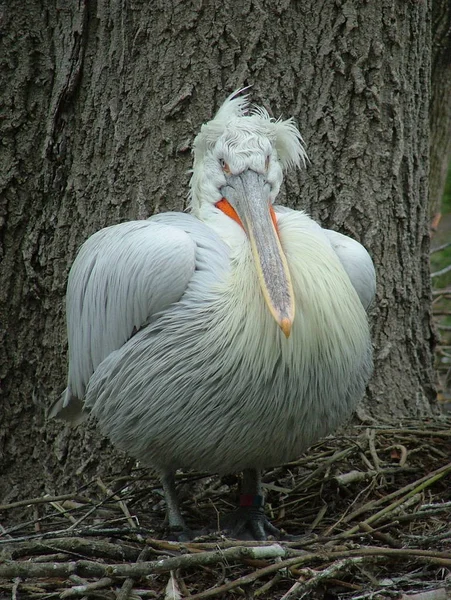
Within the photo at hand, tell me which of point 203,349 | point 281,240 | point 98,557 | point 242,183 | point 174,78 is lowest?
point 98,557

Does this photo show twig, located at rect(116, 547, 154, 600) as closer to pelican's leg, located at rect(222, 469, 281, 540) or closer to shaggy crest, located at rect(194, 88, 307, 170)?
pelican's leg, located at rect(222, 469, 281, 540)

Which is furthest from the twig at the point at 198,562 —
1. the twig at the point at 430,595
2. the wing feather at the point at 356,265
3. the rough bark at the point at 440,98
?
the rough bark at the point at 440,98

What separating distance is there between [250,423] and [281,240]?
80 centimetres

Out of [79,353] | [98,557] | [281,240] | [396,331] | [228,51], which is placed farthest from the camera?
[396,331]

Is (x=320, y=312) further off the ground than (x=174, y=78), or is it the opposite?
Answer: (x=174, y=78)

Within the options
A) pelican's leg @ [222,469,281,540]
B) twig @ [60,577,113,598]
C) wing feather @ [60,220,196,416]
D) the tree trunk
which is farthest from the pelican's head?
twig @ [60,577,113,598]

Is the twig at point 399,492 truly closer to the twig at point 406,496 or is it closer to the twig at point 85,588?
the twig at point 406,496

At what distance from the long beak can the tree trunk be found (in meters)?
0.80

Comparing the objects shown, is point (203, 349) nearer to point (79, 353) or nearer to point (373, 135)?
point (79, 353)

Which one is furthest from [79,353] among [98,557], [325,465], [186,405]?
[325,465]

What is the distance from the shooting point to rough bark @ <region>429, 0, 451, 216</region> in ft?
19.3

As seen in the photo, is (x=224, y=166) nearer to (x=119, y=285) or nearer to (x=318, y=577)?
(x=119, y=285)

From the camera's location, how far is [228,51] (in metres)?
4.38

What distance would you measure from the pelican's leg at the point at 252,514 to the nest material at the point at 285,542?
0.16 metres
